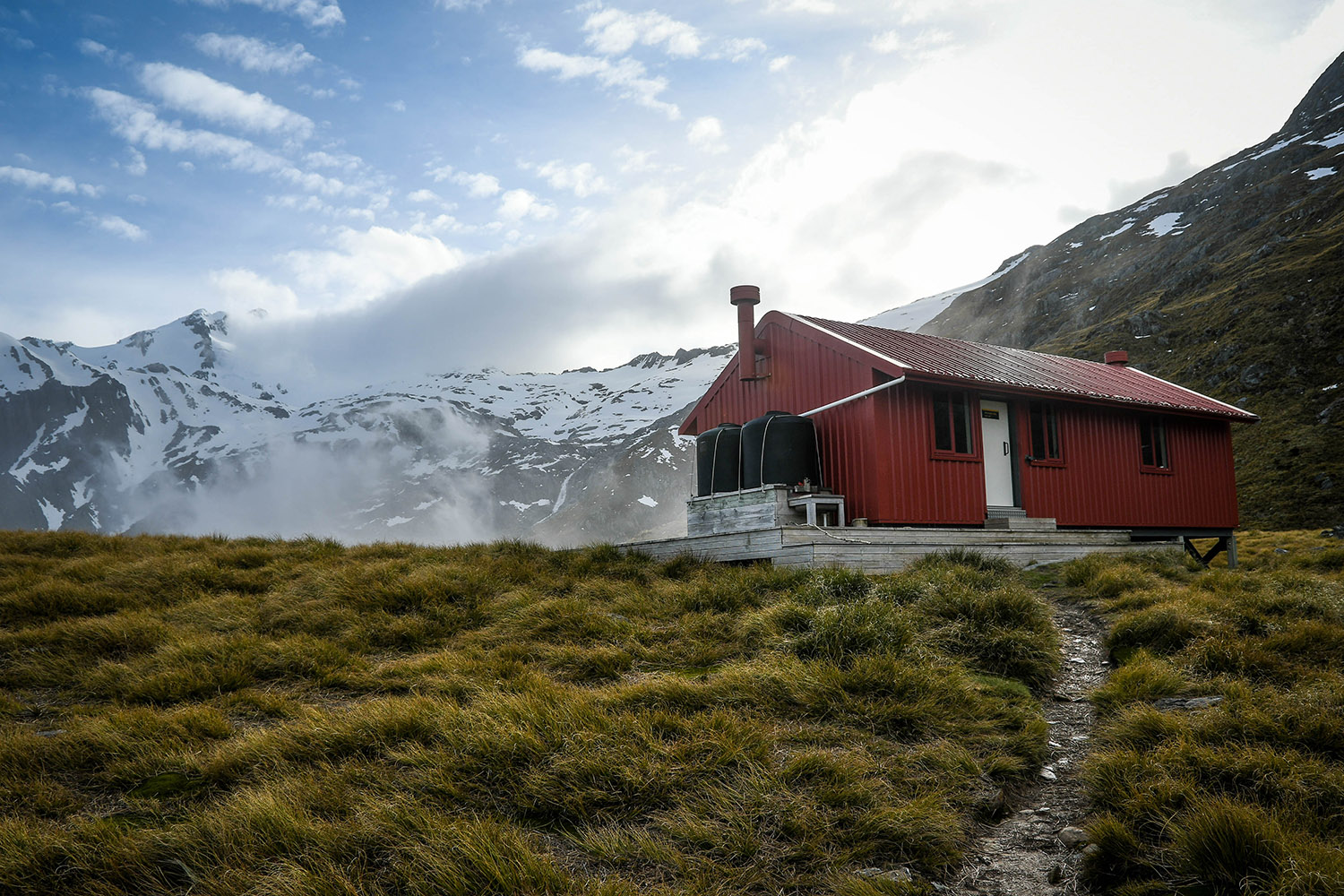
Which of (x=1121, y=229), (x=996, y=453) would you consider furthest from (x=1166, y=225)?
(x=996, y=453)

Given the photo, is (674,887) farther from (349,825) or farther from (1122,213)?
(1122,213)

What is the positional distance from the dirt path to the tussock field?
0.44ft

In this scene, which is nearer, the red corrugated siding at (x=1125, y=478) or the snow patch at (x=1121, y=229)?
the red corrugated siding at (x=1125, y=478)

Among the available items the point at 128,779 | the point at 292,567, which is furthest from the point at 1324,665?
the point at 292,567

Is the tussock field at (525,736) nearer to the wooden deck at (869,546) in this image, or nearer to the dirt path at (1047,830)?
the dirt path at (1047,830)

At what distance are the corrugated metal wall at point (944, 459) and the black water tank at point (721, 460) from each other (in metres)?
1.24

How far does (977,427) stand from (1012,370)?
2.51m

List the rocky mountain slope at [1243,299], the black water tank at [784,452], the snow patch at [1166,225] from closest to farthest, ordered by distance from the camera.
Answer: the black water tank at [784,452]
the rocky mountain slope at [1243,299]
the snow patch at [1166,225]

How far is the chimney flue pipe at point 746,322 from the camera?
54.5 feet

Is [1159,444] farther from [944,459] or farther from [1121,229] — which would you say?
[1121,229]

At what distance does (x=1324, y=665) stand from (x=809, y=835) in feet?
14.7

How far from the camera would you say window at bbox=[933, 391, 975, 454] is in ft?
44.9

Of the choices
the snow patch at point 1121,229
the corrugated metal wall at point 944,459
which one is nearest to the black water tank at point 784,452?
the corrugated metal wall at point 944,459

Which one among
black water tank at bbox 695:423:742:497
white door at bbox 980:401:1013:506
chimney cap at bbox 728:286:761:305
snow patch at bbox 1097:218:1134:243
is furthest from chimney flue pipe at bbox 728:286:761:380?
snow patch at bbox 1097:218:1134:243
